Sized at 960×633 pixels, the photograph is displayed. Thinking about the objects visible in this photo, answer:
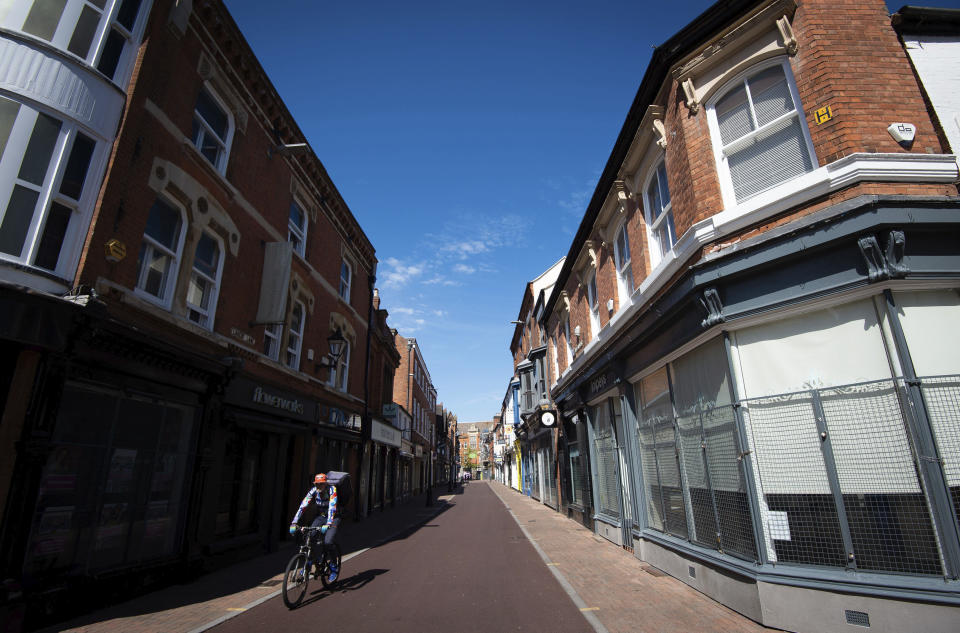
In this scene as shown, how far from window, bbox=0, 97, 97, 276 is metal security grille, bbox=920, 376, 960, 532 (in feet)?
35.3

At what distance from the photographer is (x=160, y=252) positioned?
8.05 meters

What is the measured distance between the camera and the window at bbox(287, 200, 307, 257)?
1352 centimetres

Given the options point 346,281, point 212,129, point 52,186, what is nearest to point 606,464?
point 346,281

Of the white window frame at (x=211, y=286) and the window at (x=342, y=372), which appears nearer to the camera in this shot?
the white window frame at (x=211, y=286)

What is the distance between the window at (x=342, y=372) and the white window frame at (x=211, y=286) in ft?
21.9

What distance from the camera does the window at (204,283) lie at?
8.88 m

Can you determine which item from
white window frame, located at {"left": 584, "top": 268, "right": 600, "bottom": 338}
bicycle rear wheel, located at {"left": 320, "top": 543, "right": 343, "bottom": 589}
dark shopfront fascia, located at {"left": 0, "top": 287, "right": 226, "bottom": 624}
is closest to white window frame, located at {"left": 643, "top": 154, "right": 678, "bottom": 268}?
white window frame, located at {"left": 584, "top": 268, "right": 600, "bottom": 338}

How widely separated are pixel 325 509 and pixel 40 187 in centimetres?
624

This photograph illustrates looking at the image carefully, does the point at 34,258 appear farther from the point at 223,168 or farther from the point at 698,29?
the point at 698,29

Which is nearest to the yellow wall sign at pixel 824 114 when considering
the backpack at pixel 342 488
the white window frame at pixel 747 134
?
the white window frame at pixel 747 134

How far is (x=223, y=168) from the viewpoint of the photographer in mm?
9977

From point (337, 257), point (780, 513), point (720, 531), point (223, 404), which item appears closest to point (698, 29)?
point (780, 513)

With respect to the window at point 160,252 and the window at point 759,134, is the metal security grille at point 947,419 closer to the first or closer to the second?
the window at point 759,134

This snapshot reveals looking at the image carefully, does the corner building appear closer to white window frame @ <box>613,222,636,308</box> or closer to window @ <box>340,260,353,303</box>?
white window frame @ <box>613,222,636,308</box>
